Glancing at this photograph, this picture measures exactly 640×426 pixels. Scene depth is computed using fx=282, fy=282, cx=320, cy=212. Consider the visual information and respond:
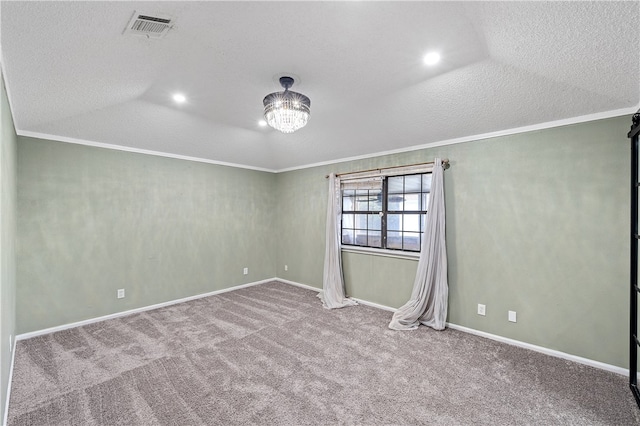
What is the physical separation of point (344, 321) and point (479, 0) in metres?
3.46

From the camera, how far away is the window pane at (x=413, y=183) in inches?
160

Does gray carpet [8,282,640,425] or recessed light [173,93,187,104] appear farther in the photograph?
recessed light [173,93,187,104]

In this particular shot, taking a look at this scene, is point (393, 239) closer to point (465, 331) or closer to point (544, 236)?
point (465, 331)

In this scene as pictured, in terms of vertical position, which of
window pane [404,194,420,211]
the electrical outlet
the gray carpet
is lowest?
the gray carpet

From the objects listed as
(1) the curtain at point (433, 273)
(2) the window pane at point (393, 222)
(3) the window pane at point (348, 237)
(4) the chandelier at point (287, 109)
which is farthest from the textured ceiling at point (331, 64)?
(3) the window pane at point (348, 237)

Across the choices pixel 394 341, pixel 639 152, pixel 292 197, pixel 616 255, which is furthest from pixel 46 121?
pixel 616 255

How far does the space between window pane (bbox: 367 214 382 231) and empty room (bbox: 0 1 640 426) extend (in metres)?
0.14

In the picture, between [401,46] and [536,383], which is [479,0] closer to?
[401,46]

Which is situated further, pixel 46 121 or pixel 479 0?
pixel 46 121

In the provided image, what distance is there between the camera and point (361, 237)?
191 inches

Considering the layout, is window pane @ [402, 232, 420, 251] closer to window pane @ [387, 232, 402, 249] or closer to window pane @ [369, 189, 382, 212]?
window pane @ [387, 232, 402, 249]

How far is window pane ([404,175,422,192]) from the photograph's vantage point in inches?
160

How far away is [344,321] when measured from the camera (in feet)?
12.3

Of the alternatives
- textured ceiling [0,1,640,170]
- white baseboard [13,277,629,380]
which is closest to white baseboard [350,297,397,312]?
white baseboard [13,277,629,380]
